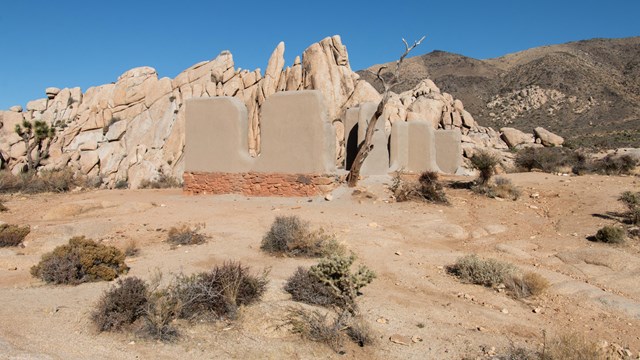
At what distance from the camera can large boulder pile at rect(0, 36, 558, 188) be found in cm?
2820

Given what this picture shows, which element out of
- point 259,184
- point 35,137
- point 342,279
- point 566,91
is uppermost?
point 566,91

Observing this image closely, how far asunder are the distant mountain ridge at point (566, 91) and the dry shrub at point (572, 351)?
33.3 metres

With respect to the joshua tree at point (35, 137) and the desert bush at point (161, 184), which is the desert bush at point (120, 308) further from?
the joshua tree at point (35, 137)

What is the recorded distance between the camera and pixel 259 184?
13.2m

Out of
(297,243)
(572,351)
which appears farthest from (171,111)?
(572,351)

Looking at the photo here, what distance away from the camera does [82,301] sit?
494 centimetres

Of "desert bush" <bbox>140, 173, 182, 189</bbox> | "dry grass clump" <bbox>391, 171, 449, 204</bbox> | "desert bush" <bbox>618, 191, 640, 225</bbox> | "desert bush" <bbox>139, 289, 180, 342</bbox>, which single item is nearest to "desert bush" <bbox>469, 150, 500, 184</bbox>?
"dry grass clump" <bbox>391, 171, 449, 204</bbox>

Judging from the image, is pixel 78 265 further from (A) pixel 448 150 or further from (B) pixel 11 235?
(A) pixel 448 150

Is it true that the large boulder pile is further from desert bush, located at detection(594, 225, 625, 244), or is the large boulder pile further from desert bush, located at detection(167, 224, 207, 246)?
desert bush, located at detection(594, 225, 625, 244)

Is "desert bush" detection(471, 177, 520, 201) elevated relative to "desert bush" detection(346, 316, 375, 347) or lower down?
elevated

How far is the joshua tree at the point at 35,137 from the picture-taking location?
29.4 meters

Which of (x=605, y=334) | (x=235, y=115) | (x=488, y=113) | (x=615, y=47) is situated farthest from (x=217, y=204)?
(x=615, y=47)

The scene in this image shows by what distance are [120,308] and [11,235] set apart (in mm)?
4927

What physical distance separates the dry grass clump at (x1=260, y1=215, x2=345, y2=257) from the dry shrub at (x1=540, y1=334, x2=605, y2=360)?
381cm
